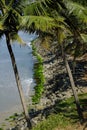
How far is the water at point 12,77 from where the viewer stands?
42.5 meters

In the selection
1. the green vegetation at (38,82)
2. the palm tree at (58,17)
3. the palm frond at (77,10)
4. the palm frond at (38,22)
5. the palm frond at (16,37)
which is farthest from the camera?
the green vegetation at (38,82)

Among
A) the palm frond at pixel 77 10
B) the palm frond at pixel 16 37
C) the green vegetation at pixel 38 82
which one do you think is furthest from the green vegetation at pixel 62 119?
the green vegetation at pixel 38 82

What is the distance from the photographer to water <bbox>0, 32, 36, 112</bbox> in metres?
42.5

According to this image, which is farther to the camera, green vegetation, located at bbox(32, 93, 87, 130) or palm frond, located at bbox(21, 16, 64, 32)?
green vegetation, located at bbox(32, 93, 87, 130)

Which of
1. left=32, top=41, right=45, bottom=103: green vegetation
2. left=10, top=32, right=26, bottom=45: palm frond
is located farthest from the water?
left=10, top=32, right=26, bottom=45: palm frond

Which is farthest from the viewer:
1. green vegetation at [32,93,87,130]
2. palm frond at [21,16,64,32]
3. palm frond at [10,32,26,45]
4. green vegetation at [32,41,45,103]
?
green vegetation at [32,41,45,103]

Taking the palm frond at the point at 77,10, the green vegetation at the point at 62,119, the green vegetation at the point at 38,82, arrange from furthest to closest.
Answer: the green vegetation at the point at 38,82 → the green vegetation at the point at 62,119 → the palm frond at the point at 77,10

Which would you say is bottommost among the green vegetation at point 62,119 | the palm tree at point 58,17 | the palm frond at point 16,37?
the green vegetation at point 62,119

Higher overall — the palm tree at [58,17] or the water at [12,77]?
the palm tree at [58,17]

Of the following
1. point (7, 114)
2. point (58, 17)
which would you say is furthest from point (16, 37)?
point (7, 114)

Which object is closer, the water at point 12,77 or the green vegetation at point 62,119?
the green vegetation at point 62,119

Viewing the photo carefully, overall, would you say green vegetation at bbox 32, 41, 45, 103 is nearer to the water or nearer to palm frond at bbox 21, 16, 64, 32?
the water

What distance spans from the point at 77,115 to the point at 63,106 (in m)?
4.51

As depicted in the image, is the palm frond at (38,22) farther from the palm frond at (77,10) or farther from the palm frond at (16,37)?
the palm frond at (16,37)
